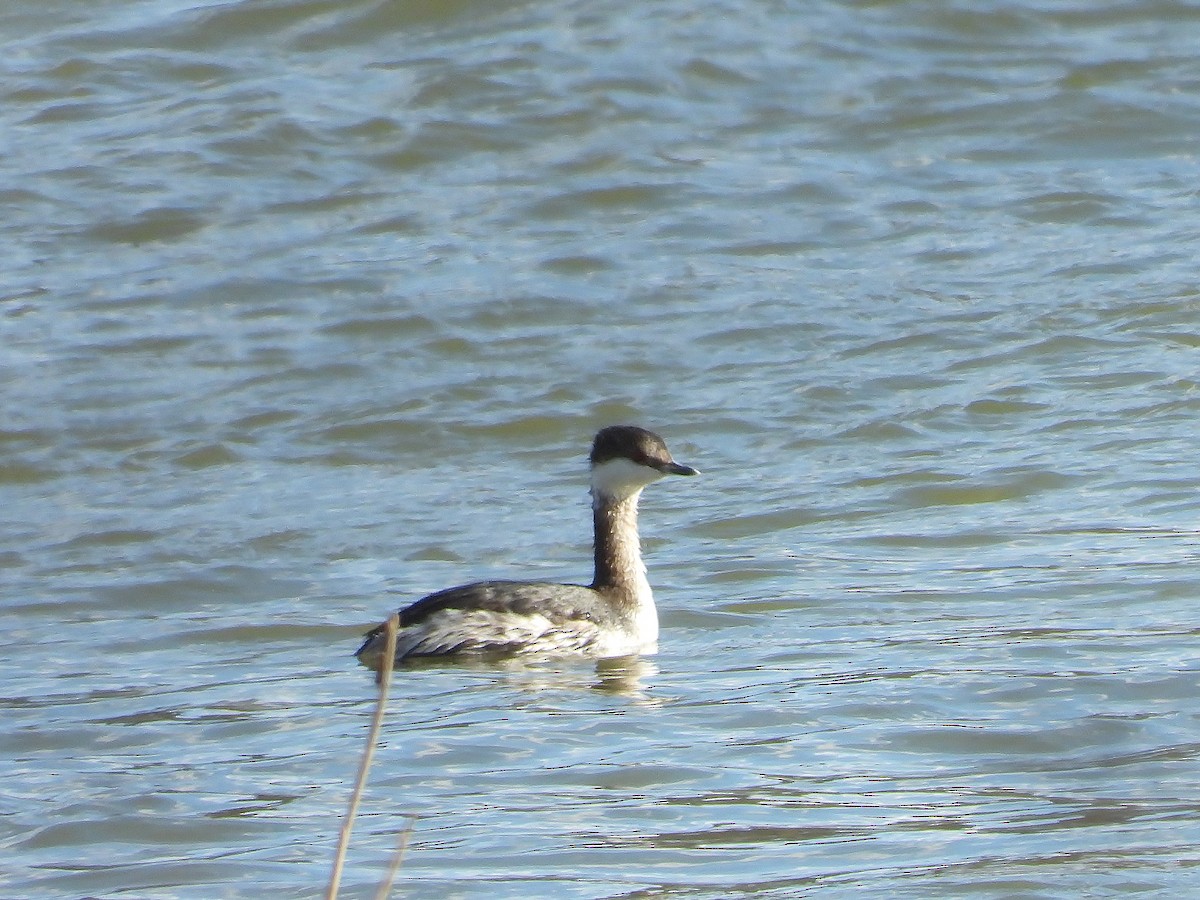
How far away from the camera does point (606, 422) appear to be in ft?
42.5

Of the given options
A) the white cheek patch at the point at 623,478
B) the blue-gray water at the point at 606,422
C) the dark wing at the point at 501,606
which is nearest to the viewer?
the blue-gray water at the point at 606,422

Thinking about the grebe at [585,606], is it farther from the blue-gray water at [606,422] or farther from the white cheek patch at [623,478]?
the blue-gray water at [606,422]

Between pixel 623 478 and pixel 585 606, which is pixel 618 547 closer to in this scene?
pixel 623 478

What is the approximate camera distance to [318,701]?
835cm

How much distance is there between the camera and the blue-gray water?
21.5 feet

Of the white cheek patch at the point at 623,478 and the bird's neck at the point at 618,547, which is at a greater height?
the white cheek patch at the point at 623,478

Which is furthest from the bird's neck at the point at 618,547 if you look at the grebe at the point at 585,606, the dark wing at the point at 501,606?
the dark wing at the point at 501,606

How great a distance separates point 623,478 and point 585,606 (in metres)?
0.88

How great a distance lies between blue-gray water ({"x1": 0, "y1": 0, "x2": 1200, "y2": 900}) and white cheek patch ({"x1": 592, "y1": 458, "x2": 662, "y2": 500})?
1.62 feet

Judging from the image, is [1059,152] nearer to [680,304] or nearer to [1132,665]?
[680,304]

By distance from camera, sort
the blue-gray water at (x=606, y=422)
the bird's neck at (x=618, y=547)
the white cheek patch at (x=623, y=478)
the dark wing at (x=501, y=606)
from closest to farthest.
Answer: the blue-gray water at (x=606, y=422) → the dark wing at (x=501, y=606) → the bird's neck at (x=618, y=547) → the white cheek patch at (x=623, y=478)

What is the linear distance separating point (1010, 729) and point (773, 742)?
75 cm

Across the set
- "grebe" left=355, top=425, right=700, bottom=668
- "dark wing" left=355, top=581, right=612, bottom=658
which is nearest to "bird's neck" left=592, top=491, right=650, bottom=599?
"grebe" left=355, top=425, right=700, bottom=668

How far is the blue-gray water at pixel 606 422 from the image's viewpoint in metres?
6.55
